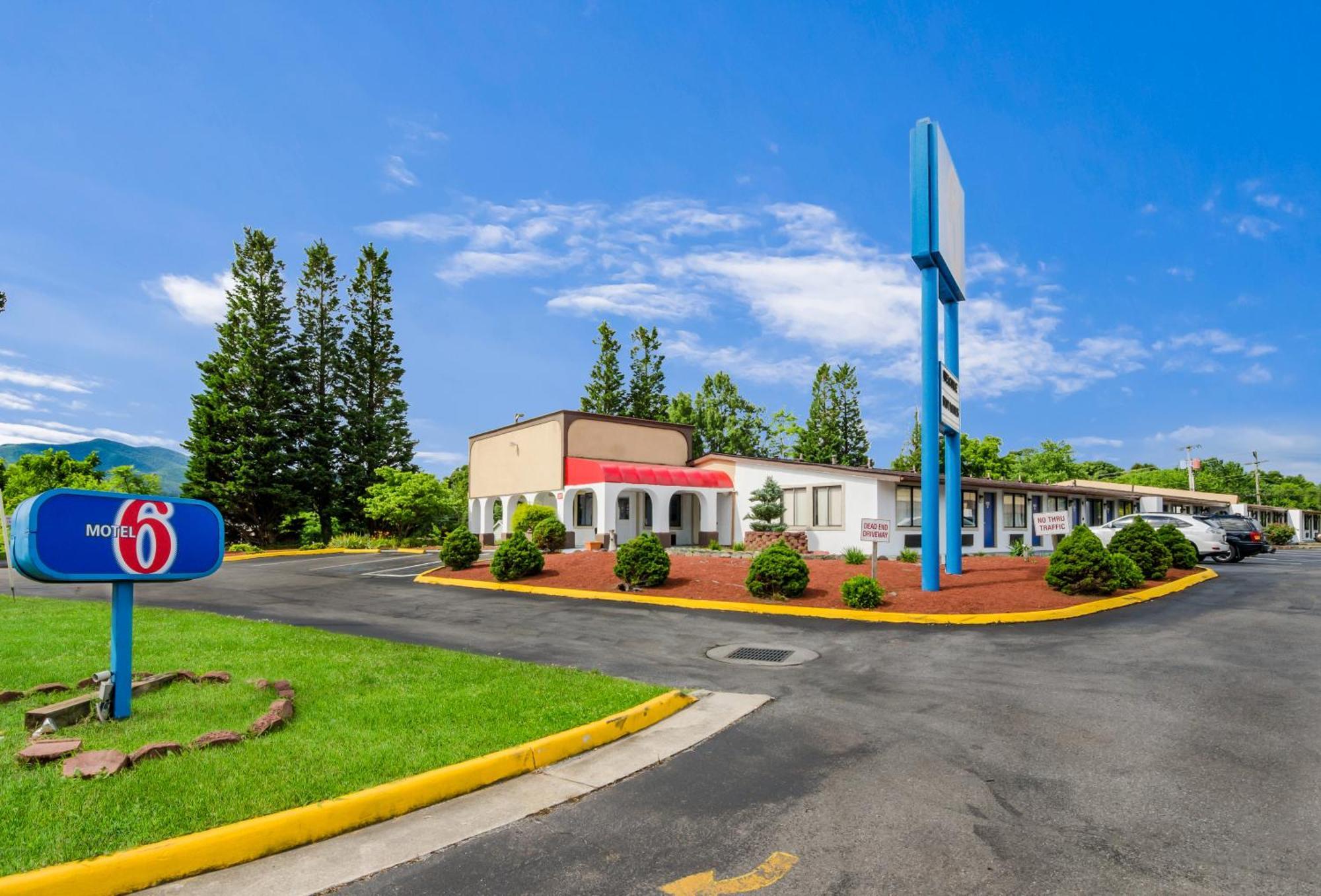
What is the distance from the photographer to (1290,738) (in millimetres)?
6000

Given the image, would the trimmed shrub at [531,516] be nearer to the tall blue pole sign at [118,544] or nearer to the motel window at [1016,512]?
the motel window at [1016,512]

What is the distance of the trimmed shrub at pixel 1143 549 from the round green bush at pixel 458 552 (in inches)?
659

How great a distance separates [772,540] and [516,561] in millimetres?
10695

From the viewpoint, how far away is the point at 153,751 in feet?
16.4

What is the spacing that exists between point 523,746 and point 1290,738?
5.95m

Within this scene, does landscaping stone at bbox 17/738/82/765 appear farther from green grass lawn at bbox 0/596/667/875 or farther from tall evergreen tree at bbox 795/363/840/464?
tall evergreen tree at bbox 795/363/840/464

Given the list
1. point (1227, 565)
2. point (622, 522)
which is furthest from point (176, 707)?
point (1227, 565)

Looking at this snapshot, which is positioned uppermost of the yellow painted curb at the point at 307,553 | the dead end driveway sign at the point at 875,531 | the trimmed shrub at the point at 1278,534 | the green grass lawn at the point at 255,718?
the dead end driveway sign at the point at 875,531

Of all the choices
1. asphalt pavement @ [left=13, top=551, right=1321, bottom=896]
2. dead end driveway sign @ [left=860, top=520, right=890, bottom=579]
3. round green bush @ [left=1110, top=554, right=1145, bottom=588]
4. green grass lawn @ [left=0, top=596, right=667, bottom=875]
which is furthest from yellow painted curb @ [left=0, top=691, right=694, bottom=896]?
round green bush @ [left=1110, top=554, right=1145, bottom=588]

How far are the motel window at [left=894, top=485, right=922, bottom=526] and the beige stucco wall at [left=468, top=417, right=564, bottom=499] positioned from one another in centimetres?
1314

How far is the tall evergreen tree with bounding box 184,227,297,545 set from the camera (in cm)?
4153

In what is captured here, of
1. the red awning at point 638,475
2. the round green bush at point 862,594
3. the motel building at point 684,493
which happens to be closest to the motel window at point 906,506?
the motel building at point 684,493

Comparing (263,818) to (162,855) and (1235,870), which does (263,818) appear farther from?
(1235,870)

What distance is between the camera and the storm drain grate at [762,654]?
9.30 metres
